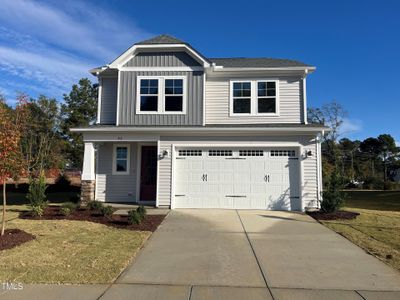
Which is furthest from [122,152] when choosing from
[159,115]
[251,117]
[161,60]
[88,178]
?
[251,117]

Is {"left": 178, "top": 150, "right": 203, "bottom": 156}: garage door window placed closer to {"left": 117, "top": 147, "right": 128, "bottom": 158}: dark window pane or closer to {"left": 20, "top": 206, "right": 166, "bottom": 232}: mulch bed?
{"left": 117, "top": 147, "right": 128, "bottom": 158}: dark window pane

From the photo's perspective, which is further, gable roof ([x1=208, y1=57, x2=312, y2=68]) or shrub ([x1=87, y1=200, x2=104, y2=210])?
gable roof ([x1=208, y1=57, x2=312, y2=68])

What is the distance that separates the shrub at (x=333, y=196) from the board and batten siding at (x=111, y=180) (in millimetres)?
7925

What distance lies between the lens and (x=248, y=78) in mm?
15781

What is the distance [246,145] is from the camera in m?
14.3

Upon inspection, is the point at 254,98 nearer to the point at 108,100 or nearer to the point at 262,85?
the point at 262,85

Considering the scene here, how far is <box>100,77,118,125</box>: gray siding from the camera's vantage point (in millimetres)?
16312

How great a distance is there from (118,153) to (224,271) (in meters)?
10.8

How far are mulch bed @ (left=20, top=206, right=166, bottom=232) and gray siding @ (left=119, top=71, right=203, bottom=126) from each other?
14.8 ft

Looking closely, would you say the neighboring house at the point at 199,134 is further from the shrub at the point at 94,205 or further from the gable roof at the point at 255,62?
the shrub at the point at 94,205

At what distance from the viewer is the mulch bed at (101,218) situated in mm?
10258

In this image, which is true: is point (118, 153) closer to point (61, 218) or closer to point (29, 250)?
point (61, 218)

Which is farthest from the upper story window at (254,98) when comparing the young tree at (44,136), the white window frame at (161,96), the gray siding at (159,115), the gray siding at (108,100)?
the young tree at (44,136)

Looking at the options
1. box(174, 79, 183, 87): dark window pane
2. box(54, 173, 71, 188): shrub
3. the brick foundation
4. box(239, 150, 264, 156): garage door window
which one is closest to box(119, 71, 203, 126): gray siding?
box(174, 79, 183, 87): dark window pane
